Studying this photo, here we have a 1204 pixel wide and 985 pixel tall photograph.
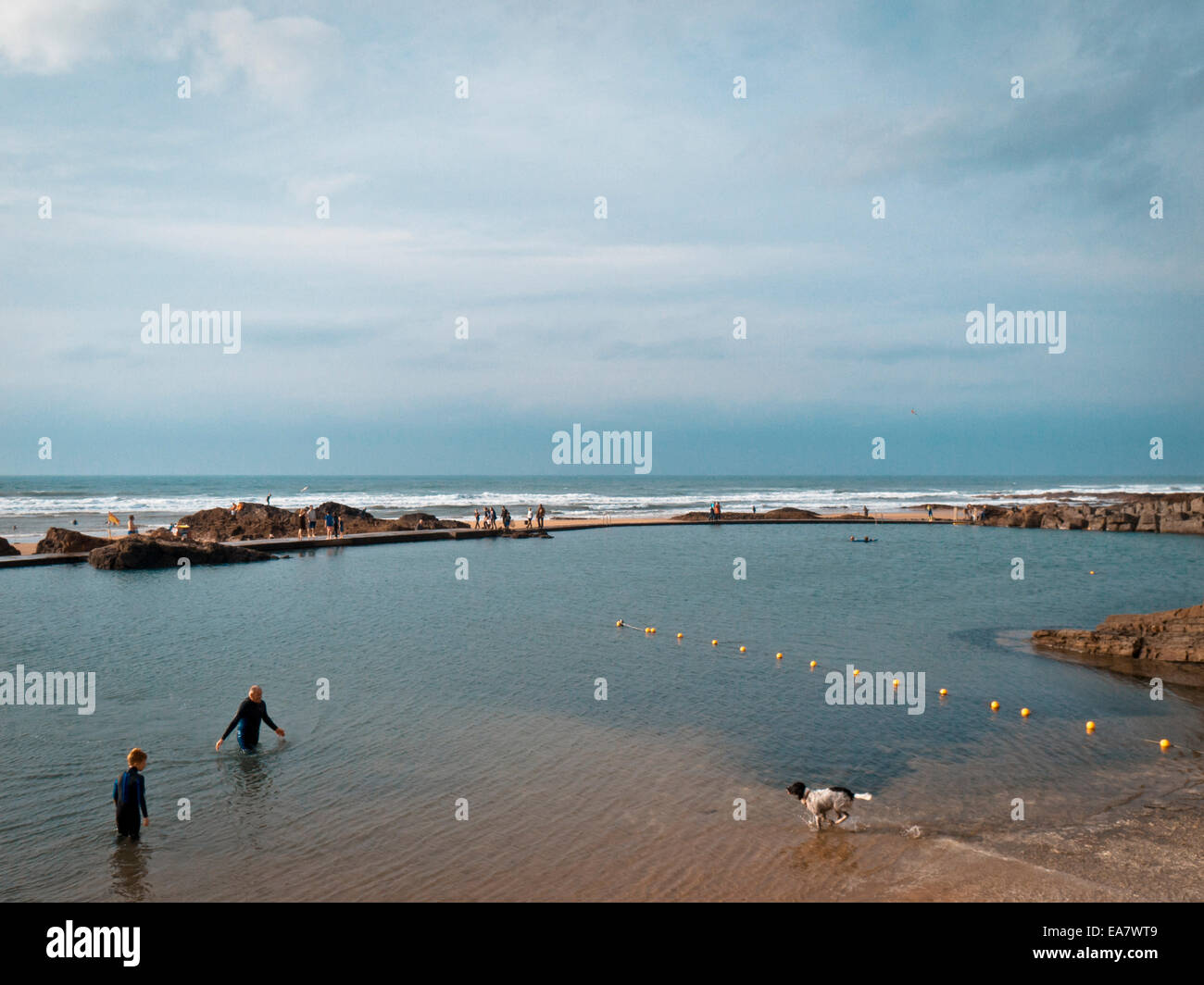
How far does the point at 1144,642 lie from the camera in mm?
15641

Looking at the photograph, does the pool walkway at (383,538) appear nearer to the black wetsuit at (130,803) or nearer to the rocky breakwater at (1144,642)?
the black wetsuit at (130,803)

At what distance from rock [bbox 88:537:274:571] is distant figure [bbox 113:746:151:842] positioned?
23.3m

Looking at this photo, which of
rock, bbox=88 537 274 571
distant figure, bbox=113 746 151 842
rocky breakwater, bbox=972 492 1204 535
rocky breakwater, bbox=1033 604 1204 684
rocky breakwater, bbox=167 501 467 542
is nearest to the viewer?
distant figure, bbox=113 746 151 842

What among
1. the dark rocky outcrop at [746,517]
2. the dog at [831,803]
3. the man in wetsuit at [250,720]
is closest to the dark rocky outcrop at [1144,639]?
the dog at [831,803]

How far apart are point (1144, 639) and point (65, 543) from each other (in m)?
34.5

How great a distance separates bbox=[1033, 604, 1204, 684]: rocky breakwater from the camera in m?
15.1

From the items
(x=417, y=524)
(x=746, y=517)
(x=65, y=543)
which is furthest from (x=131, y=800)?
(x=746, y=517)

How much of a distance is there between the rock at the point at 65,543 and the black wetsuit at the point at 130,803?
2619 cm

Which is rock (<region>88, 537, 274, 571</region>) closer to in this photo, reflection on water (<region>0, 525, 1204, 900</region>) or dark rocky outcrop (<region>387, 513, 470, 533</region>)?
reflection on water (<region>0, 525, 1204, 900</region>)

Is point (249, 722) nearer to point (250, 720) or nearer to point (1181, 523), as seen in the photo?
point (250, 720)

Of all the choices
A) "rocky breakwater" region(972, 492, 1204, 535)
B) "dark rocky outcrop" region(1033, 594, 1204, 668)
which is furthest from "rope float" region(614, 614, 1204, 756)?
"rocky breakwater" region(972, 492, 1204, 535)

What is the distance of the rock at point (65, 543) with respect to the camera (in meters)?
30.1
